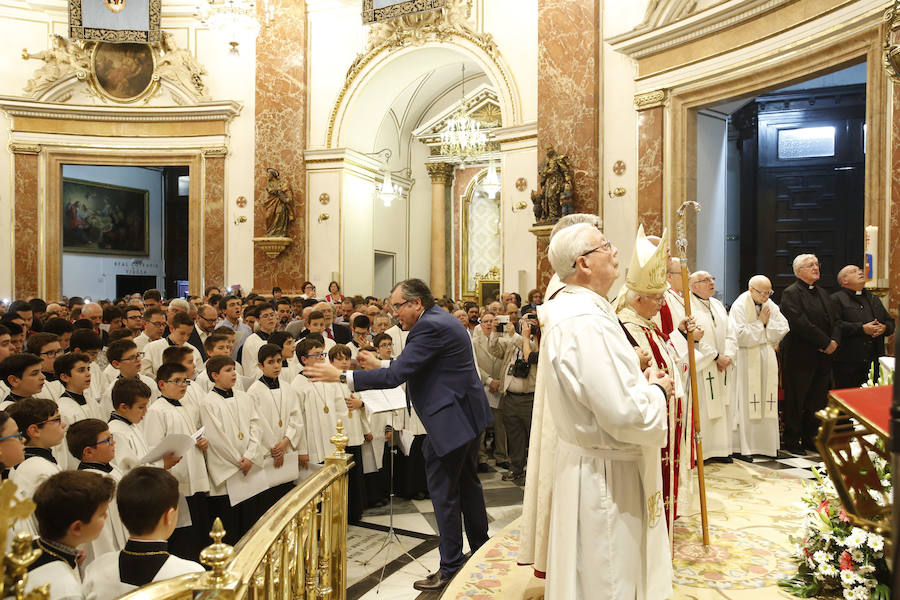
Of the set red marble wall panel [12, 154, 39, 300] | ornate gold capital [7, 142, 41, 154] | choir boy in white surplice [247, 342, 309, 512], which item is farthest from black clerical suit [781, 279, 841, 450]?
ornate gold capital [7, 142, 41, 154]

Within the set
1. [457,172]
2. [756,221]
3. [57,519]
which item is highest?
[457,172]

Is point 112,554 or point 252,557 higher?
point 252,557

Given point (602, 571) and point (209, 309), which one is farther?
point (209, 309)

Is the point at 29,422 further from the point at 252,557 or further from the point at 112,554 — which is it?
the point at 252,557

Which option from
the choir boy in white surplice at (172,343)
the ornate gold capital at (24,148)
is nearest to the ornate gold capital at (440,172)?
the ornate gold capital at (24,148)

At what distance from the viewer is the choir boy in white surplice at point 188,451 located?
4871mm

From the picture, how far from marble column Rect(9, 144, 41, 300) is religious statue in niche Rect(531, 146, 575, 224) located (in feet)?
34.5

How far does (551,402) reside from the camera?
9.59 feet

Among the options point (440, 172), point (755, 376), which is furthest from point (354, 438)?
point (440, 172)

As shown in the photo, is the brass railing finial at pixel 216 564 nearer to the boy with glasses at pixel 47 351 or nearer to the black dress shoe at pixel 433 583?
the black dress shoe at pixel 433 583

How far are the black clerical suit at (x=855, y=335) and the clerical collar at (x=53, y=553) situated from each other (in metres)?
6.92

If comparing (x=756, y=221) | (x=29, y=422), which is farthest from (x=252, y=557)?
(x=756, y=221)

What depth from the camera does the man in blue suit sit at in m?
A: 4.50

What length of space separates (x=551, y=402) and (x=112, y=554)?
174cm
